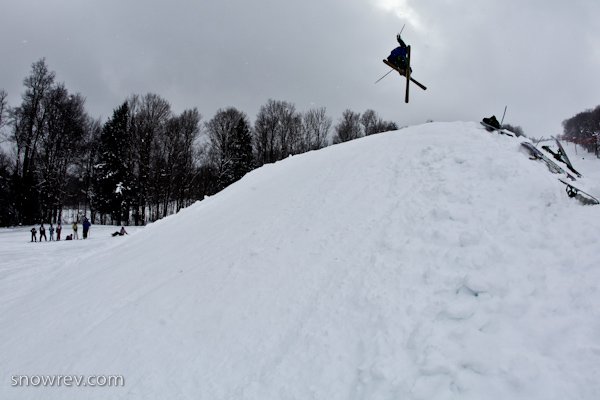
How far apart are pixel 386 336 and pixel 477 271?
1617mm

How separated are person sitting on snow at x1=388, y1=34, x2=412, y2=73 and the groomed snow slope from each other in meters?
4.36

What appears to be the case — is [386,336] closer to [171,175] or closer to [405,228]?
[405,228]

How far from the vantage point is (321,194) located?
8258 millimetres

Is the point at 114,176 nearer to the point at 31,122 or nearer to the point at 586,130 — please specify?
the point at 31,122

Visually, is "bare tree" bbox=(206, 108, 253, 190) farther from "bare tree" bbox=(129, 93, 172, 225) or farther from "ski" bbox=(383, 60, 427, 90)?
"ski" bbox=(383, 60, 427, 90)

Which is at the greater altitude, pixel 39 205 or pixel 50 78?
pixel 50 78

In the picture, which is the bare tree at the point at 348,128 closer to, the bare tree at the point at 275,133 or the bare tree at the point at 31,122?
the bare tree at the point at 275,133

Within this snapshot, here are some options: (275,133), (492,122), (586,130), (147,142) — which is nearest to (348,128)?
(275,133)

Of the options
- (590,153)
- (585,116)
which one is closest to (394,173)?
(590,153)

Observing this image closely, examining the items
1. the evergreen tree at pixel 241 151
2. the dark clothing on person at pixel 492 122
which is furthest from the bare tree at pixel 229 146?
the dark clothing on person at pixel 492 122

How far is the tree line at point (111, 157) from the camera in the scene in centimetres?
3656

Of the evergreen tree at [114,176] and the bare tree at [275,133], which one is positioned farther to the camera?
the bare tree at [275,133]

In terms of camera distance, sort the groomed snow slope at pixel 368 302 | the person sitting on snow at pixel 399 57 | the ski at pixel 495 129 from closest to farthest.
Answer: the groomed snow slope at pixel 368 302 → the ski at pixel 495 129 → the person sitting on snow at pixel 399 57

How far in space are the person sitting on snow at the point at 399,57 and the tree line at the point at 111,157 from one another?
3432 cm
